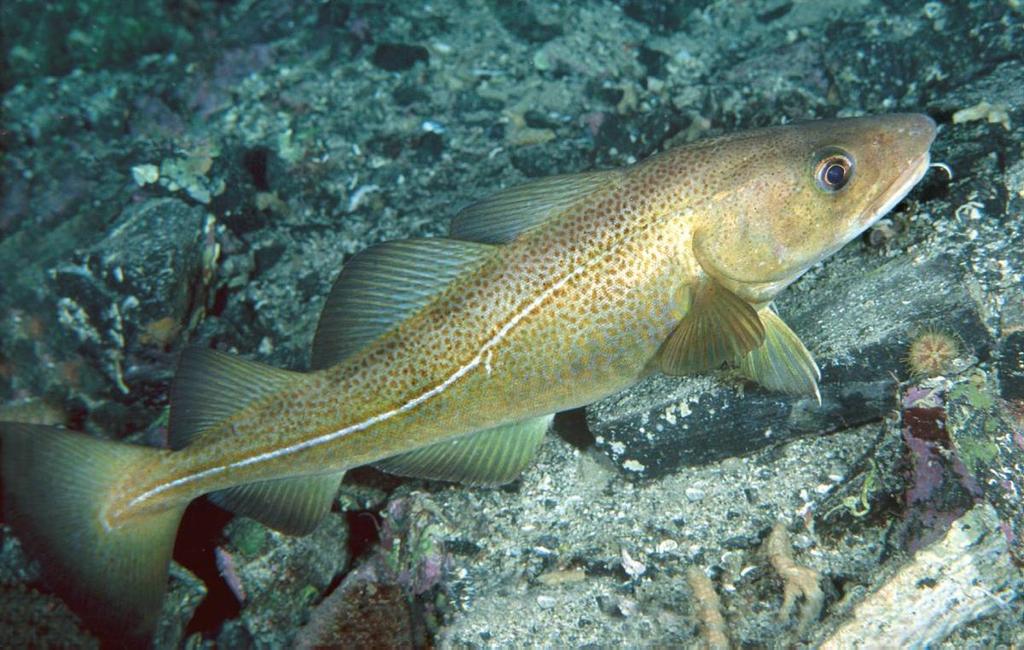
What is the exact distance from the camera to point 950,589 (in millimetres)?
2314

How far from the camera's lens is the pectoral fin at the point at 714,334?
107 inches

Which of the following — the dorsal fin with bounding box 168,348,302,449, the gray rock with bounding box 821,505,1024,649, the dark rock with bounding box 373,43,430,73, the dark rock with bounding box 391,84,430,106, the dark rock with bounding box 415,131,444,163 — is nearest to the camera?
the gray rock with bounding box 821,505,1024,649

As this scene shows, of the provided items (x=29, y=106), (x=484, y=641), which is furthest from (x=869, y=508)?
(x=29, y=106)

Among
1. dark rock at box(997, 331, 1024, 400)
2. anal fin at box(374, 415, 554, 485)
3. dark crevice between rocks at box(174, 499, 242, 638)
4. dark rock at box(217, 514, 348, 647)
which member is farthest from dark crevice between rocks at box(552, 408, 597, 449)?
dark crevice between rocks at box(174, 499, 242, 638)

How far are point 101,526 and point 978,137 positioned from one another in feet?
16.1

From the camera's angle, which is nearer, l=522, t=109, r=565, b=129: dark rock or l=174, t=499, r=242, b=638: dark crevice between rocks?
l=174, t=499, r=242, b=638: dark crevice between rocks

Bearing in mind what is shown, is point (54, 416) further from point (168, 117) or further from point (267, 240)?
point (168, 117)

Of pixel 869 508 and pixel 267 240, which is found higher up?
pixel 267 240

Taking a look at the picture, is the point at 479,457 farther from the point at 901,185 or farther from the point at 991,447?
the point at 901,185

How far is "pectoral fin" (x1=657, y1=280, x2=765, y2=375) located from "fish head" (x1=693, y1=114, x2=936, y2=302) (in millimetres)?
161

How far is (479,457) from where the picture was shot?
10.5 feet

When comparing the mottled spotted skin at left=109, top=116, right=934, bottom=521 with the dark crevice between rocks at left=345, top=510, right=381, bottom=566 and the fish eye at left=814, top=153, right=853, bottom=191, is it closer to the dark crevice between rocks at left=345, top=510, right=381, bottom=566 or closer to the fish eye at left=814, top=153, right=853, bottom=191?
the fish eye at left=814, top=153, right=853, bottom=191

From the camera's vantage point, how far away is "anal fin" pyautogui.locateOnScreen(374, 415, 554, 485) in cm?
317

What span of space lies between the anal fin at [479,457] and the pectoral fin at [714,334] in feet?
2.46
